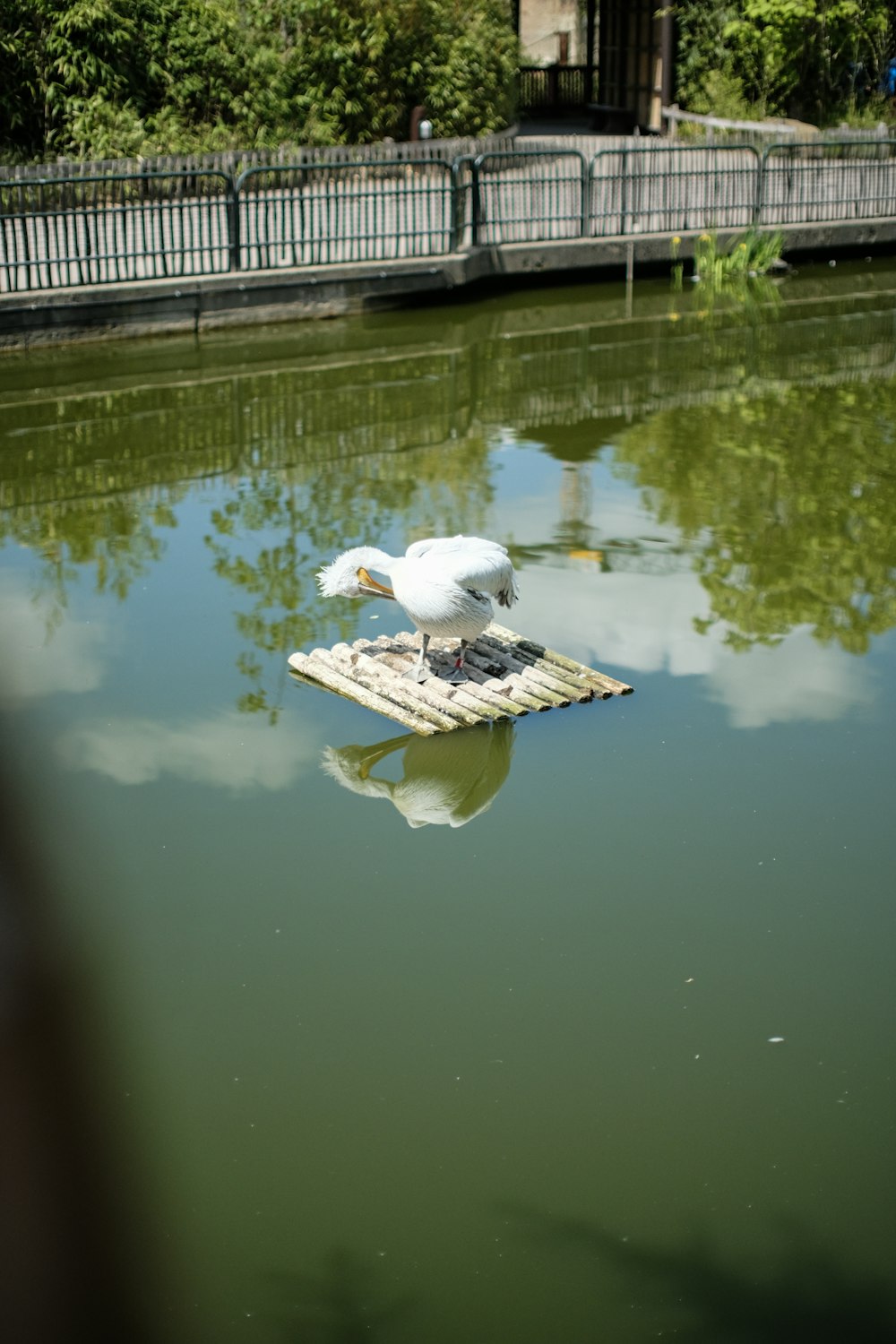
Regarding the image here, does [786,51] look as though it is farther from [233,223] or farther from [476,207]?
[233,223]

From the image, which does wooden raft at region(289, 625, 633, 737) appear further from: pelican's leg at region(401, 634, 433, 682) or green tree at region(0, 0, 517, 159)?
green tree at region(0, 0, 517, 159)

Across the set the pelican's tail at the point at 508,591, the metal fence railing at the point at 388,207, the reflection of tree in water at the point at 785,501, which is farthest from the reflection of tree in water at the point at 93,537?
the metal fence railing at the point at 388,207

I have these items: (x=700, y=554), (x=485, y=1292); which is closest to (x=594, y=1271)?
(x=485, y=1292)

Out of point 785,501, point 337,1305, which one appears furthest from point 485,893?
point 785,501

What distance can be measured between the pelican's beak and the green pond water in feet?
1.86

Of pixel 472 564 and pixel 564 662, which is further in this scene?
pixel 564 662

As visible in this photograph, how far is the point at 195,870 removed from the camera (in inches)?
225

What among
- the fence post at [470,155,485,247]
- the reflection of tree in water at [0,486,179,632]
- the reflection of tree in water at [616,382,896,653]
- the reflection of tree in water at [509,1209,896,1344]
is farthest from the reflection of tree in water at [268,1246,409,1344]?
the fence post at [470,155,485,247]

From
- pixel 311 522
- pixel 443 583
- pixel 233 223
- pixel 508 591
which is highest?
pixel 233 223

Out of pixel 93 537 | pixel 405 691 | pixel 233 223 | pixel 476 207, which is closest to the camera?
pixel 405 691

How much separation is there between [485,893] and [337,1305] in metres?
1.95

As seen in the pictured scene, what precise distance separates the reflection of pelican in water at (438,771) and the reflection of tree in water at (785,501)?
5.59 feet

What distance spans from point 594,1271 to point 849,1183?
792 millimetres

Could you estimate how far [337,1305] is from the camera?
3844mm
